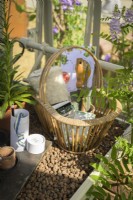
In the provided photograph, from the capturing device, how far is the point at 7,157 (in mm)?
1396

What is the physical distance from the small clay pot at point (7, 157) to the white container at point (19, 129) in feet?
0.30

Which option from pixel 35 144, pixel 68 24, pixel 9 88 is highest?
pixel 68 24

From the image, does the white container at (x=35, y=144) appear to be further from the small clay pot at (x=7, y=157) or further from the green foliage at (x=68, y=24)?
the green foliage at (x=68, y=24)

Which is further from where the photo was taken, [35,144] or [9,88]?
[9,88]

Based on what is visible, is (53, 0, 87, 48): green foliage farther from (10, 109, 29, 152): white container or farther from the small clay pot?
the small clay pot

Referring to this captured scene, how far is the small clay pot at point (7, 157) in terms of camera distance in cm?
140

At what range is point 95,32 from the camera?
1.99 m

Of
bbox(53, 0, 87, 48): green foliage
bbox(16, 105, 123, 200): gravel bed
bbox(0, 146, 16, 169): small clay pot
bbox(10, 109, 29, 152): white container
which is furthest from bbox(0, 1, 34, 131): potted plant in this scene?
bbox(53, 0, 87, 48): green foliage

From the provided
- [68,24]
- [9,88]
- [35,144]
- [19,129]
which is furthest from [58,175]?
[68,24]

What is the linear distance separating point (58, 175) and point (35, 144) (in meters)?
0.21

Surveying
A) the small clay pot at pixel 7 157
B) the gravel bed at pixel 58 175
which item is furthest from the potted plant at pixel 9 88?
the gravel bed at pixel 58 175

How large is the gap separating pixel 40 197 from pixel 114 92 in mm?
625

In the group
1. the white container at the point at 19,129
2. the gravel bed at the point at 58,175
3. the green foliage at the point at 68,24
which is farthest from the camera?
the green foliage at the point at 68,24

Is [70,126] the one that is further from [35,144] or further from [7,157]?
[7,157]
